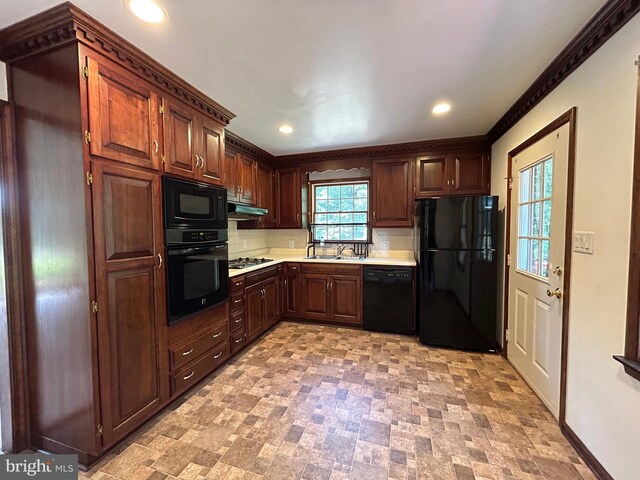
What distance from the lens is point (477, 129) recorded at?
9.60 ft

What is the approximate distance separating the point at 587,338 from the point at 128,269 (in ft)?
8.92

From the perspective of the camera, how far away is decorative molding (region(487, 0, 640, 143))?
1.25 m

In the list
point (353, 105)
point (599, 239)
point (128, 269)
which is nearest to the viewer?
point (599, 239)

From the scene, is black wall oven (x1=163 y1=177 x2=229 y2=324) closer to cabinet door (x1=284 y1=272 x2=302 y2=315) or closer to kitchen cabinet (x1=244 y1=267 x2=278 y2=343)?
kitchen cabinet (x1=244 y1=267 x2=278 y2=343)

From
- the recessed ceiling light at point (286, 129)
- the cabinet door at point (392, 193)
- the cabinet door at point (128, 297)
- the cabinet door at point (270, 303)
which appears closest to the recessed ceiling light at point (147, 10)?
the cabinet door at point (128, 297)

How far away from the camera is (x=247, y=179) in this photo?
11.1ft

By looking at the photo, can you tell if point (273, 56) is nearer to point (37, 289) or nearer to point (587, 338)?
point (37, 289)

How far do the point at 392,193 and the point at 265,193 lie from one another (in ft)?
5.84

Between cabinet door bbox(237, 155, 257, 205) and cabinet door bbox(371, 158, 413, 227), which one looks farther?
cabinet door bbox(371, 158, 413, 227)

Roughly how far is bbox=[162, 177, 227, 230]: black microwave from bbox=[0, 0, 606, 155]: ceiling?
0.76 meters

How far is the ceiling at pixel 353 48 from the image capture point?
4.24 feet

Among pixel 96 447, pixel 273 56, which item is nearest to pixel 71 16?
pixel 273 56

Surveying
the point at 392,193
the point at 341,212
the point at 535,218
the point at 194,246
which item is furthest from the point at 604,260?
the point at 341,212

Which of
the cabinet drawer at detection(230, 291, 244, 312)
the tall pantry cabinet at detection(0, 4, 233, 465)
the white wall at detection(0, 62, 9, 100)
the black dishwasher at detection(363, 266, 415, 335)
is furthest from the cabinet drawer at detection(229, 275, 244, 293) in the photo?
the white wall at detection(0, 62, 9, 100)
